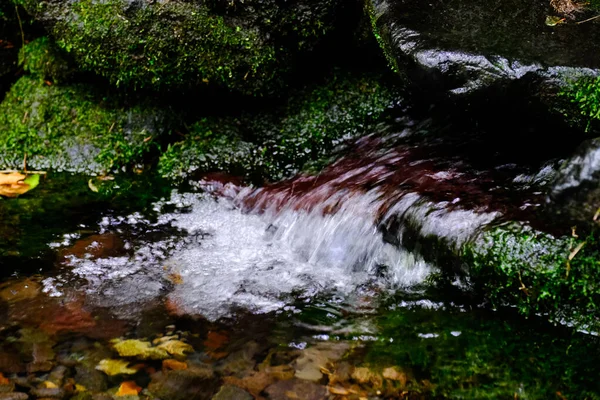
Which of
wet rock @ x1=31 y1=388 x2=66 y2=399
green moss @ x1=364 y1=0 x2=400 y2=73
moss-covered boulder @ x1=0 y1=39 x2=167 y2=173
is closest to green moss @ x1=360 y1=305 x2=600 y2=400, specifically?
wet rock @ x1=31 y1=388 x2=66 y2=399

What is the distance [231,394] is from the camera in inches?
88.4

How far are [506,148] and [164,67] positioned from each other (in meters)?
2.98

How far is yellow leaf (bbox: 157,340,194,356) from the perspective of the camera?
2510 mm

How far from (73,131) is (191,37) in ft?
5.29

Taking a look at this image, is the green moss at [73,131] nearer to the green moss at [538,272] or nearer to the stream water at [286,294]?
the stream water at [286,294]

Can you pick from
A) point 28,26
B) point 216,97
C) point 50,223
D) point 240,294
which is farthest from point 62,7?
point 240,294

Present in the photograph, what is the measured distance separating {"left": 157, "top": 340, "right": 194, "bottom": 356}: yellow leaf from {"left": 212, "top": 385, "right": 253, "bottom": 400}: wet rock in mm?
326

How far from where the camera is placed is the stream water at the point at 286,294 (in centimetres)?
230

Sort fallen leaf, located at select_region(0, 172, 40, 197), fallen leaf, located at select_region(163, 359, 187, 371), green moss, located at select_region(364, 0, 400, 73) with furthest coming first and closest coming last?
fallen leaf, located at select_region(0, 172, 40, 197)
green moss, located at select_region(364, 0, 400, 73)
fallen leaf, located at select_region(163, 359, 187, 371)

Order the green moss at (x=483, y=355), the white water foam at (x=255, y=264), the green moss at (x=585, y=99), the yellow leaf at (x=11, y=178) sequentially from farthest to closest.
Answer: the yellow leaf at (x=11, y=178)
the white water foam at (x=255, y=264)
the green moss at (x=585, y=99)
the green moss at (x=483, y=355)

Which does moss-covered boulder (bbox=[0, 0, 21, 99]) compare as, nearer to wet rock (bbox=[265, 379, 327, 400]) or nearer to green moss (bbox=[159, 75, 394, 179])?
green moss (bbox=[159, 75, 394, 179])

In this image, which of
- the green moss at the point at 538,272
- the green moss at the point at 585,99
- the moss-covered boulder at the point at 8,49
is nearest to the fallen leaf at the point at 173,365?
the green moss at the point at 538,272

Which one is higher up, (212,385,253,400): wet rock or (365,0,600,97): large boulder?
(365,0,600,97): large boulder

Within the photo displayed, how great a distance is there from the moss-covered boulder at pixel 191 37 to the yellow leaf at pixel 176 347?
2784mm
